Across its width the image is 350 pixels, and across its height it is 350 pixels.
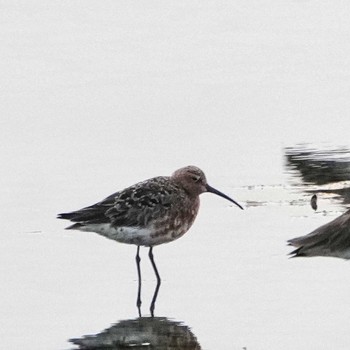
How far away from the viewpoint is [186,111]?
20.6 metres

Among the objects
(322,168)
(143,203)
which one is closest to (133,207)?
(143,203)

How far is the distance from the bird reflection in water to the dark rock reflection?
13.5 feet

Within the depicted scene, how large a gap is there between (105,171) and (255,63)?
7.29m

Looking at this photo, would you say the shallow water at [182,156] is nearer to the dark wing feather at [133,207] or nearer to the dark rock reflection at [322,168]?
the dark rock reflection at [322,168]

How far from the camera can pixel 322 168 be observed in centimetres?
1708

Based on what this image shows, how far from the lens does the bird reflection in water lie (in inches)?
444

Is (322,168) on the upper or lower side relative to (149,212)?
upper

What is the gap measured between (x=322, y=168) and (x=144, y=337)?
5997 mm

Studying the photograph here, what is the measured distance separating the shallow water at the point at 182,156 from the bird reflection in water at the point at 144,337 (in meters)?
0.03

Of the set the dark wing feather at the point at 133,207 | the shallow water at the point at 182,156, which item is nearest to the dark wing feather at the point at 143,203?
the dark wing feather at the point at 133,207

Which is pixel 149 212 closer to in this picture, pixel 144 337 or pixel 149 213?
pixel 149 213

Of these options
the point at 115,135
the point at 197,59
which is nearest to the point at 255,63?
the point at 197,59

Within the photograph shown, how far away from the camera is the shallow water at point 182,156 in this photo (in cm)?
1205

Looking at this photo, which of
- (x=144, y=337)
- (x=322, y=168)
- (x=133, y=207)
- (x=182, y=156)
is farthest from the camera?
(x=182, y=156)
